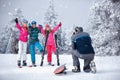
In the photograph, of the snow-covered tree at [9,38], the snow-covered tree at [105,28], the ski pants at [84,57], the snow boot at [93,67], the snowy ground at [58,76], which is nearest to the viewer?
the snowy ground at [58,76]

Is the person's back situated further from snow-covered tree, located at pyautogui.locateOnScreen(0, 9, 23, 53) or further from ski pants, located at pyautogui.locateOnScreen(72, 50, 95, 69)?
snow-covered tree, located at pyautogui.locateOnScreen(0, 9, 23, 53)

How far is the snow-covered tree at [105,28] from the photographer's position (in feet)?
27.7

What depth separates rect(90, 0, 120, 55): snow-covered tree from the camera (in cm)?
844

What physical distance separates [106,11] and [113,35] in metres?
0.82

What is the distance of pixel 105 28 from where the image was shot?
30.3ft

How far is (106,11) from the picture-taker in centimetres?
926

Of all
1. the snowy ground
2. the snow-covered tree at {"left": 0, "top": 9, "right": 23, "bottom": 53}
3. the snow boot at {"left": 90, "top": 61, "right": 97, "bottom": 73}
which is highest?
the snow-covered tree at {"left": 0, "top": 9, "right": 23, "bottom": 53}

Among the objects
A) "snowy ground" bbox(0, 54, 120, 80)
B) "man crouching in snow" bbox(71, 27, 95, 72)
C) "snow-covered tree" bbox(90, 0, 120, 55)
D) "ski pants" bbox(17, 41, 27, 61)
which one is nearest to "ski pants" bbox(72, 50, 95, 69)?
"man crouching in snow" bbox(71, 27, 95, 72)

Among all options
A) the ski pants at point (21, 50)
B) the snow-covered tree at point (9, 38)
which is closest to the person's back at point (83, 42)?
the ski pants at point (21, 50)

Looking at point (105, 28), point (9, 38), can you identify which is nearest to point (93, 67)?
point (105, 28)

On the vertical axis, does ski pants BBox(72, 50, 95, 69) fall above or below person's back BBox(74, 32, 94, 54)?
below

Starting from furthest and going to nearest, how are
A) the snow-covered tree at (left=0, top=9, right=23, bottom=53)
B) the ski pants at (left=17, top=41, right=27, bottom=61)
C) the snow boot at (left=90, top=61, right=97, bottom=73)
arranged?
the snow-covered tree at (left=0, top=9, right=23, bottom=53) → the ski pants at (left=17, top=41, right=27, bottom=61) → the snow boot at (left=90, top=61, right=97, bottom=73)

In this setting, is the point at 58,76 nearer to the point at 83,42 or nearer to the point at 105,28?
the point at 83,42

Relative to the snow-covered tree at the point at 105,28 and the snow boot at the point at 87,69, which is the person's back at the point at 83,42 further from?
the snow-covered tree at the point at 105,28
